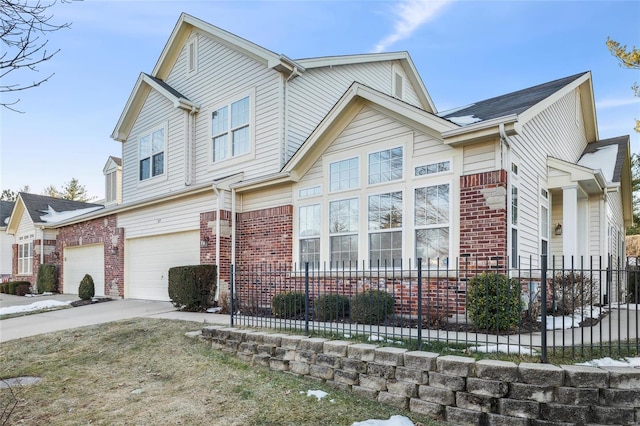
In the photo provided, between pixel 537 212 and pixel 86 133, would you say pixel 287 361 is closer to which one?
pixel 537 212

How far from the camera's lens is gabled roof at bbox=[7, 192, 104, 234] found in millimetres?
20242

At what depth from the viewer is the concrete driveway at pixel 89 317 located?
9047mm

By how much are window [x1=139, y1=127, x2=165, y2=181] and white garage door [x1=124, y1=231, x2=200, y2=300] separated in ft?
8.15

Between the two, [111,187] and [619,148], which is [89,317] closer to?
[111,187]

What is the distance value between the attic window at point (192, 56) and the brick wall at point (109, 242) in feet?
20.8

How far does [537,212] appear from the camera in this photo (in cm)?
847

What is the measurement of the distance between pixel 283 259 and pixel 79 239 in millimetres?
11697

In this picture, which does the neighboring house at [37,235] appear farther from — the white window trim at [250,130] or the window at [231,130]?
the window at [231,130]

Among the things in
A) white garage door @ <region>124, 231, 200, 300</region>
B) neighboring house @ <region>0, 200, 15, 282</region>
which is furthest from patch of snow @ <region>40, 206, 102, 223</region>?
neighboring house @ <region>0, 200, 15, 282</region>

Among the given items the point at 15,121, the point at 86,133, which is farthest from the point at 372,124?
the point at 86,133

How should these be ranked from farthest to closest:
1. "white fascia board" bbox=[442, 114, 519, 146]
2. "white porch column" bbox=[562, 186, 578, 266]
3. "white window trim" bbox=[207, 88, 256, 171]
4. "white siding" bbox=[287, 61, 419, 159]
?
1. "white window trim" bbox=[207, 88, 256, 171]
2. "white siding" bbox=[287, 61, 419, 159]
3. "white porch column" bbox=[562, 186, 578, 266]
4. "white fascia board" bbox=[442, 114, 519, 146]

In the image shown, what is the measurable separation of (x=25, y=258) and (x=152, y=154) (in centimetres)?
1231

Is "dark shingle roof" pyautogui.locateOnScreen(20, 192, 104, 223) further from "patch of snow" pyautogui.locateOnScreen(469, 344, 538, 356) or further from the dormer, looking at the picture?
"patch of snow" pyautogui.locateOnScreen(469, 344, 538, 356)

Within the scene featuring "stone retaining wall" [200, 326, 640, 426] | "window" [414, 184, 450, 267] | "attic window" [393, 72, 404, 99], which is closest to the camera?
"stone retaining wall" [200, 326, 640, 426]
